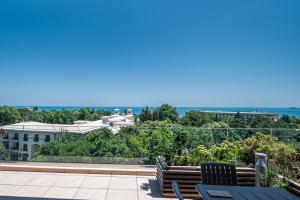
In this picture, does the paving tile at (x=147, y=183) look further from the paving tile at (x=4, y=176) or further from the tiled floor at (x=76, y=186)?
the paving tile at (x=4, y=176)

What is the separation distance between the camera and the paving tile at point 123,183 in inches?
194

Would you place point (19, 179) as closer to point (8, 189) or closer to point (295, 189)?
point (8, 189)

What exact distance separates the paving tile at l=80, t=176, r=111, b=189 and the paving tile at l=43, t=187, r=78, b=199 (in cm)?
33

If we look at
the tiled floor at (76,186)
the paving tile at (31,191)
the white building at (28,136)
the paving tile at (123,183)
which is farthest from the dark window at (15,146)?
the paving tile at (123,183)

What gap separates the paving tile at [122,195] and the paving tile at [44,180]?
124cm

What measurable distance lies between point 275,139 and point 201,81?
20.6 metres

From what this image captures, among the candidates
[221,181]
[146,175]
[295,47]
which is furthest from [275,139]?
[295,47]

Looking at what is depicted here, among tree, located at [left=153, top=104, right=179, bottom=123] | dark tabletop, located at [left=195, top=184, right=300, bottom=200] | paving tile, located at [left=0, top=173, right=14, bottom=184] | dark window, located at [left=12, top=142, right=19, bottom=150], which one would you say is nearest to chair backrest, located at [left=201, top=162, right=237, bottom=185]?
dark tabletop, located at [left=195, top=184, right=300, bottom=200]

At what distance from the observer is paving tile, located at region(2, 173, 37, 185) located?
5004mm

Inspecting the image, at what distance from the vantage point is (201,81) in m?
26.5

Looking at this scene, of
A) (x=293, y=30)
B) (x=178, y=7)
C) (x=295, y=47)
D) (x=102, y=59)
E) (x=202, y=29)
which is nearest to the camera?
(x=178, y=7)

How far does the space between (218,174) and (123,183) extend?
7.93 feet

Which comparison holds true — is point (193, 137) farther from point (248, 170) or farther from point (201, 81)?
point (201, 81)

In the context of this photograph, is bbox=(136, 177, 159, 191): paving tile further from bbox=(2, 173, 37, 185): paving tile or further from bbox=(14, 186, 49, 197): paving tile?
bbox=(2, 173, 37, 185): paving tile
